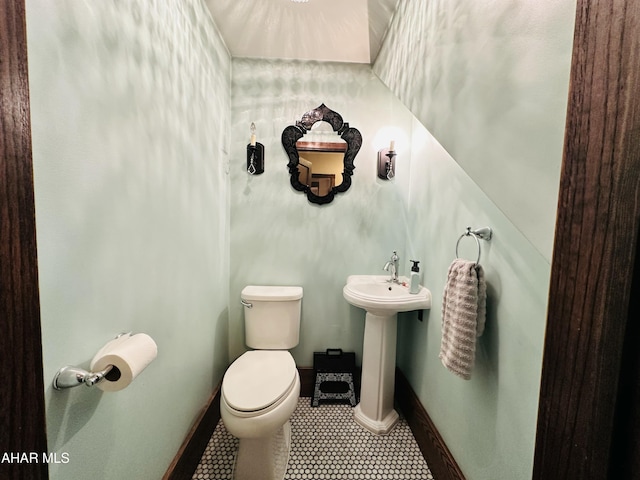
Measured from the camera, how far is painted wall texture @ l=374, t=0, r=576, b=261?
A: 1.86 ft

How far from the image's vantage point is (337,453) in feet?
5.02

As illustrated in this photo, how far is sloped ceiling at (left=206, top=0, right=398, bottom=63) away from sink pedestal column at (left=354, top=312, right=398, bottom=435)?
172 cm

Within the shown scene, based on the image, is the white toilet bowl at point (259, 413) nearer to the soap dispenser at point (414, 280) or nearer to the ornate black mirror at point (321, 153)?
the soap dispenser at point (414, 280)

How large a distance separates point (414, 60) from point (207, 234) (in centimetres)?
138

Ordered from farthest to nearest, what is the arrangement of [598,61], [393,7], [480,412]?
[393,7] < [480,412] < [598,61]

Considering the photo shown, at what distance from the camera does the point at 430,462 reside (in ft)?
4.78

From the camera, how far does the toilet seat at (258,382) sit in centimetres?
123

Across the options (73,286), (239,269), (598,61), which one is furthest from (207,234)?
(598,61)

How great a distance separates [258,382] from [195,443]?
18.5 inches

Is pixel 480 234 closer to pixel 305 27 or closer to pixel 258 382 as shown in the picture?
pixel 258 382

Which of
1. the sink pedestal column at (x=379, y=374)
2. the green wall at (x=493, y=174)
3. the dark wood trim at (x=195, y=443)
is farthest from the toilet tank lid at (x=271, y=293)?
the green wall at (x=493, y=174)

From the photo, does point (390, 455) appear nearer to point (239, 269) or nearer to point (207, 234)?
point (239, 269)

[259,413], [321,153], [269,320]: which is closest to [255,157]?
[321,153]

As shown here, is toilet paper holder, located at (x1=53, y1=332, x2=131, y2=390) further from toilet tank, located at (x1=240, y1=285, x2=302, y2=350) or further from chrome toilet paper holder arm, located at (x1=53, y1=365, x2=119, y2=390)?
toilet tank, located at (x1=240, y1=285, x2=302, y2=350)
